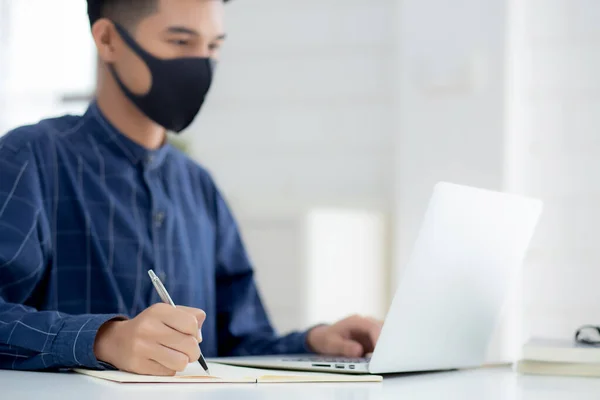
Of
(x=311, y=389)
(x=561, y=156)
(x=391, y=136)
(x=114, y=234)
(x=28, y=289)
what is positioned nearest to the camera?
(x=311, y=389)

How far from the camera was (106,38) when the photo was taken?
1.57m

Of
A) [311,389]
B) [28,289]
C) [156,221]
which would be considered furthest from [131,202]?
[311,389]

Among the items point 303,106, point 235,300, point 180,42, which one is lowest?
point 235,300

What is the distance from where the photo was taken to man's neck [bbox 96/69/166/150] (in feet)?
5.19

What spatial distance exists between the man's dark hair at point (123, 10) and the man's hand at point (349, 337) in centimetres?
60

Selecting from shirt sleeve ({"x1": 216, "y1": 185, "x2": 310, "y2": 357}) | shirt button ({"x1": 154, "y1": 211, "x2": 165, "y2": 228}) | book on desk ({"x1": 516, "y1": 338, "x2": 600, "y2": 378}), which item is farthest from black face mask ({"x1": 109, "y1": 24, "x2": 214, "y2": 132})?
book on desk ({"x1": 516, "y1": 338, "x2": 600, "y2": 378})

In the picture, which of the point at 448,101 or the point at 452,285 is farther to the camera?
the point at 448,101

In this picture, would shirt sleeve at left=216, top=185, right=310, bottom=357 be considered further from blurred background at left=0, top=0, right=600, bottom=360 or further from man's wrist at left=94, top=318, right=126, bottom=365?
blurred background at left=0, top=0, right=600, bottom=360

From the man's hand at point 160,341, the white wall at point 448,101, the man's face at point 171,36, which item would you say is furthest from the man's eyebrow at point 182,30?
the white wall at point 448,101

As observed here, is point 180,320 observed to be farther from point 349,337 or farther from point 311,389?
point 349,337

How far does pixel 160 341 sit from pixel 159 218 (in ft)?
1.98

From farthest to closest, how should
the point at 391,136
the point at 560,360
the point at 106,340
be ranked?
the point at 391,136 → the point at 560,360 → the point at 106,340

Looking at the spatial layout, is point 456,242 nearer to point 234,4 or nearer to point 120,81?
point 120,81

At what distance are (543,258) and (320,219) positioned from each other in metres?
0.66
